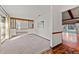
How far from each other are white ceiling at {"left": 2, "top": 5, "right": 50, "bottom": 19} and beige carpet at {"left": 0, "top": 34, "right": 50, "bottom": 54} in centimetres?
36

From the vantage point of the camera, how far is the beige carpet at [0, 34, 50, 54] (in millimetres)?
1883

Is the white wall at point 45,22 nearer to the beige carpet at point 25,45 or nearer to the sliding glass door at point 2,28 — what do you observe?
the beige carpet at point 25,45

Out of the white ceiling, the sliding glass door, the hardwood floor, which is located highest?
the white ceiling

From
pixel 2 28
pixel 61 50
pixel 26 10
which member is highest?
pixel 26 10

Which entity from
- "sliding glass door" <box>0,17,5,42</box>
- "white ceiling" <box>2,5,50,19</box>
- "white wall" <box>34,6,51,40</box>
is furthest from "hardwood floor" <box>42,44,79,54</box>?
"sliding glass door" <box>0,17,5,42</box>

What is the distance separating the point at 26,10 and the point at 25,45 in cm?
62

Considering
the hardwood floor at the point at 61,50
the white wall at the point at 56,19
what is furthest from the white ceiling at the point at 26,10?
the hardwood floor at the point at 61,50

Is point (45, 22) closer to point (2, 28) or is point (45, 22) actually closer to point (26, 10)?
point (26, 10)

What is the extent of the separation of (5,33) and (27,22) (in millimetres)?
431

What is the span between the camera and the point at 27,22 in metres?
1.95

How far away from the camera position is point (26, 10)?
191 cm

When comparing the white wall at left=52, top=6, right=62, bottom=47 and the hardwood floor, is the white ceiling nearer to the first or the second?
the white wall at left=52, top=6, right=62, bottom=47

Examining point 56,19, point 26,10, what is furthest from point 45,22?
point 26,10
